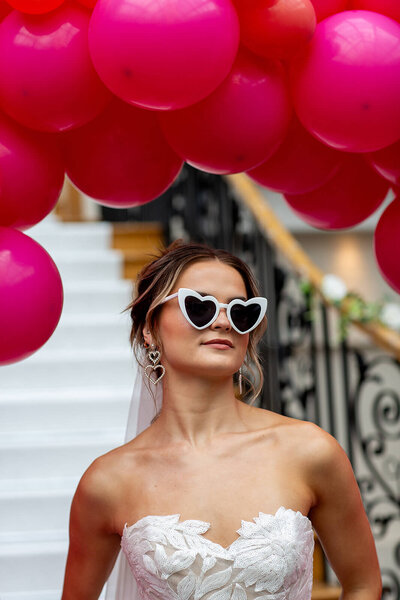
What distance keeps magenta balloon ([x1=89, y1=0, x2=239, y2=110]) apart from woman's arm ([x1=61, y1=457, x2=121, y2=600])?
0.90 metres

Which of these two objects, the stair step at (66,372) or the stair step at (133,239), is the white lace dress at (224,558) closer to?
the stair step at (66,372)

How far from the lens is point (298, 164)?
220 centimetres

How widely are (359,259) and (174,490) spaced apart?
9.41 m

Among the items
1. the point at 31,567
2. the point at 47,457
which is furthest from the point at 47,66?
the point at 47,457

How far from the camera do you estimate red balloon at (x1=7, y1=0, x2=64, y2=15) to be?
5.88 feet

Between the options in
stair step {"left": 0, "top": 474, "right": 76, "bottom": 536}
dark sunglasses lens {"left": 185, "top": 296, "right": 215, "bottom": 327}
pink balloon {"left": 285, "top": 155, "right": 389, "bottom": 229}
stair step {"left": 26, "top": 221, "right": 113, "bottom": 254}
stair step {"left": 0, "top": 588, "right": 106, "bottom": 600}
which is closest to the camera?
dark sunglasses lens {"left": 185, "top": 296, "right": 215, "bottom": 327}

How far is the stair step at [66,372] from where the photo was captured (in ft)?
14.1

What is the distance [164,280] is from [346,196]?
0.66m

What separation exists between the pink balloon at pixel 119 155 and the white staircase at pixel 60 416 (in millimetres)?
1678

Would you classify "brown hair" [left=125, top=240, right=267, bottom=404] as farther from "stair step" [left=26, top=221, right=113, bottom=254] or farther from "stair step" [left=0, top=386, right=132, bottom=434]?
"stair step" [left=26, top=221, right=113, bottom=254]

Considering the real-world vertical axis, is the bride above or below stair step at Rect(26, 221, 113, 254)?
above

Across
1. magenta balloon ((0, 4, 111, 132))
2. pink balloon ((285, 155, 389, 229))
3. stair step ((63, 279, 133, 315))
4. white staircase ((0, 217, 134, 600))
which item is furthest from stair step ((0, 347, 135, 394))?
magenta balloon ((0, 4, 111, 132))

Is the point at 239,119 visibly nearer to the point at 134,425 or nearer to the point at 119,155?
the point at 119,155

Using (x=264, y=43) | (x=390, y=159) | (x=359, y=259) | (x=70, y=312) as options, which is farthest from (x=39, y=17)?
(x=359, y=259)
